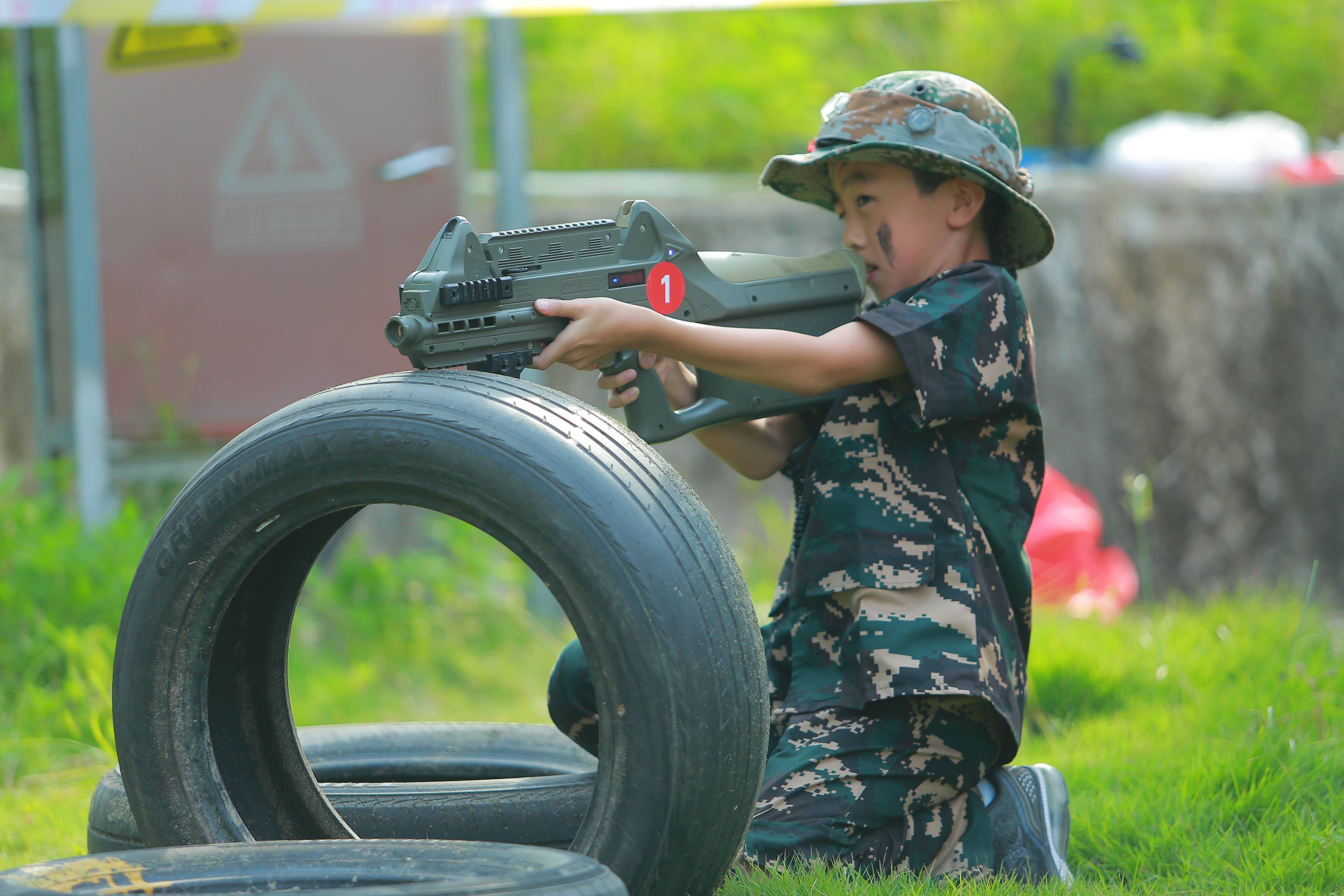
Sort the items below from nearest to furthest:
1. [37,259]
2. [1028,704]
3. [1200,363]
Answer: [1028,704] < [37,259] < [1200,363]

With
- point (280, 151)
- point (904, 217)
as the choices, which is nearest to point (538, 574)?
point (904, 217)

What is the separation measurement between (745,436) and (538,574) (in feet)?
3.01

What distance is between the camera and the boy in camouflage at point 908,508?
2023 mm

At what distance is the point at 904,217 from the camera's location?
87.5 inches

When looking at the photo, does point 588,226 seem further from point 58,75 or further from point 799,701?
point 58,75

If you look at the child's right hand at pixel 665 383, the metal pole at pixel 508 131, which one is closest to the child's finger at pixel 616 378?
the child's right hand at pixel 665 383

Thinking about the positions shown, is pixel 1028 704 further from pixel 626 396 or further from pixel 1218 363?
pixel 1218 363

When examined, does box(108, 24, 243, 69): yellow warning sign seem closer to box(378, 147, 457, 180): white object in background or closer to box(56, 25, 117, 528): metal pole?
box(56, 25, 117, 528): metal pole

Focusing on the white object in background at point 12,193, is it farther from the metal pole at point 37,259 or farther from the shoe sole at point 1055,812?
the shoe sole at point 1055,812

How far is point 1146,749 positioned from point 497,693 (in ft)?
6.79

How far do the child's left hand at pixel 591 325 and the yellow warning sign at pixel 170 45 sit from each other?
10.0 feet

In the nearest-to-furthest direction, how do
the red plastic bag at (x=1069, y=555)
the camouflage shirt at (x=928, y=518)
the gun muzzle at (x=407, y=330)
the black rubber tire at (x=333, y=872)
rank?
the black rubber tire at (x=333, y=872) → the gun muzzle at (x=407, y=330) → the camouflage shirt at (x=928, y=518) → the red plastic bag at (x=1069, y=555)

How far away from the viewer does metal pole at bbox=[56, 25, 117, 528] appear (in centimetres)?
404

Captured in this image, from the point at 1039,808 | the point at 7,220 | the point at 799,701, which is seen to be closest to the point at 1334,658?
the point at 1039,808
